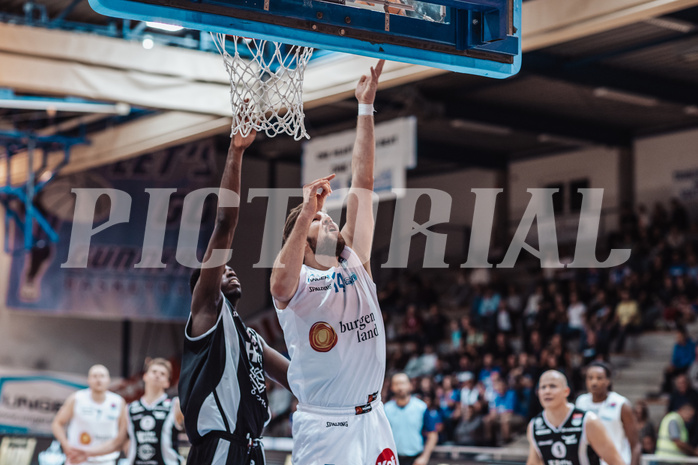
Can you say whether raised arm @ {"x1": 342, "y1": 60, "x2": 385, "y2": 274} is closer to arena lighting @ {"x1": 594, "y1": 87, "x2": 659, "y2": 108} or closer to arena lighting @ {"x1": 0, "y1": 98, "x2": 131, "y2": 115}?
arena lighting @ {"x1": 0, "y1": 98, "x2": 131, "y2": 115}

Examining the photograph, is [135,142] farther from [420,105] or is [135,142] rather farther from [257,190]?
[257,190]

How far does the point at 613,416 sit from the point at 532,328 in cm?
987

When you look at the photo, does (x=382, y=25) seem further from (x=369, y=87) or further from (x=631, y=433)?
(x=631, y=433)

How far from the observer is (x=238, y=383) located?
502cm

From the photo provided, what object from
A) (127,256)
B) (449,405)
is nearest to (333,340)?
(449,405)

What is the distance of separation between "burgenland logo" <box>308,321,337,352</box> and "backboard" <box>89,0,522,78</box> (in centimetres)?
146

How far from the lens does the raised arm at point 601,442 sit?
693 centimetres

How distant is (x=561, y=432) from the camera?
7262 mm

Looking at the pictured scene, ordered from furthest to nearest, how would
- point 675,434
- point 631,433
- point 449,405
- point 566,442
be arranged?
point 449,405, point 675,434, point 631,433, point 566,442

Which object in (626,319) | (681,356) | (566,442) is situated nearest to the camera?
(566,442)

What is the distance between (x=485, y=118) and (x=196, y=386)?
48.9 feet

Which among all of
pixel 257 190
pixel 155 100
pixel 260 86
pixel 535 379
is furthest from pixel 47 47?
pixel 257 190

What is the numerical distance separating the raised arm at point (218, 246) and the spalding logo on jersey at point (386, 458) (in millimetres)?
1221

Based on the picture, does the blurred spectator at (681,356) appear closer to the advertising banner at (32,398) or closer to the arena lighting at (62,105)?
the arena lighting at (62,105)
